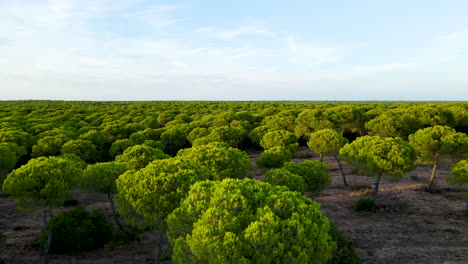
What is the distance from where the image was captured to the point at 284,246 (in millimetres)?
9820

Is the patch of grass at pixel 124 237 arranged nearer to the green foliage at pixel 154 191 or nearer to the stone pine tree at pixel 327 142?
the green foliage at pixel 154 191

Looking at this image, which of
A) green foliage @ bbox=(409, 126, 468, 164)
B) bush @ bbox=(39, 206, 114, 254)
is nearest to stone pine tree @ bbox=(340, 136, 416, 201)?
green foliage @ bbox=(409, 126, 468, 164)

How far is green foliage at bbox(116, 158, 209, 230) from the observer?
14.8 metres

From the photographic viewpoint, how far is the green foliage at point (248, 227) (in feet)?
32.3

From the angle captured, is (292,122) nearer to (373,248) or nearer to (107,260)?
(373,248)

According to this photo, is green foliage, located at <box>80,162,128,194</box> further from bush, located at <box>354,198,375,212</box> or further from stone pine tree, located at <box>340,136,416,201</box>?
bush, located at <box>354,198,375,212</box>

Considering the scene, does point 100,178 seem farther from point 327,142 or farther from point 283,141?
point 327,142

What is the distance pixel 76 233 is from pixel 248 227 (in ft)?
50.4

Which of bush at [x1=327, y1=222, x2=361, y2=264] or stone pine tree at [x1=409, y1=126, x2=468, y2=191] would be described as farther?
stone pine tree at [x1=409, y1=126, x2=468, y2=191]

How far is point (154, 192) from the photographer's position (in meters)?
15.0

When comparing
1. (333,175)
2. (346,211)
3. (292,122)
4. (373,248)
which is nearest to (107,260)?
(373,248)

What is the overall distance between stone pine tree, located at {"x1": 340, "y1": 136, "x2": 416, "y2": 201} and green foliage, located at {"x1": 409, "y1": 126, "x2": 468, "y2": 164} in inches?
194

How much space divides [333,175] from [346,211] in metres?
13.0

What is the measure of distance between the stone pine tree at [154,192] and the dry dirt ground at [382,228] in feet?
16.5
